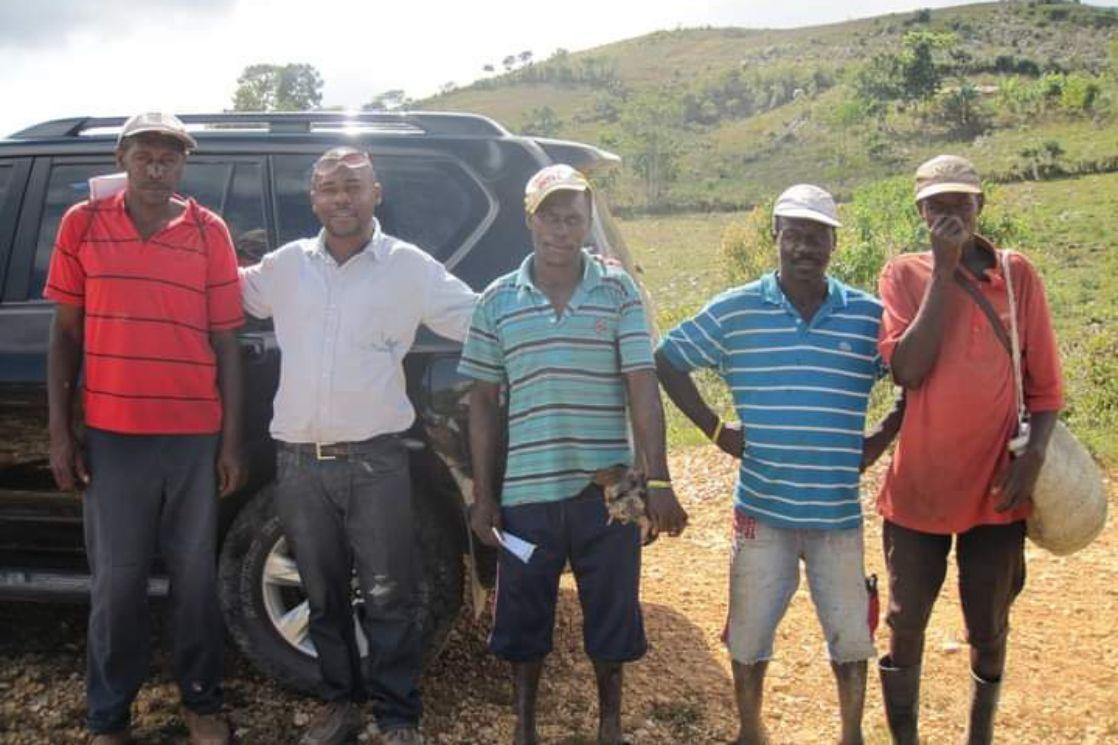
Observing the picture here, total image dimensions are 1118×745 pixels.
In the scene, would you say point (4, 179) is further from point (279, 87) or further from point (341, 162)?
point (279, 87)

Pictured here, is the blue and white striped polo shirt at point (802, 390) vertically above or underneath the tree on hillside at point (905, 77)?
underneath

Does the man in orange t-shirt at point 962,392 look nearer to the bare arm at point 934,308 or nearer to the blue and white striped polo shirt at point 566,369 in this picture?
the bare arm at point 934,308

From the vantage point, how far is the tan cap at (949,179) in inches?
104

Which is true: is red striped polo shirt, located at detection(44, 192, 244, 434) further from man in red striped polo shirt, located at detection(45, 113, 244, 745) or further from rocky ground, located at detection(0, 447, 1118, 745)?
rocky ground, located at detection(0, 447, 1118, 745)

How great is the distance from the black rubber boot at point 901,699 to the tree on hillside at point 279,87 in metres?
71.6

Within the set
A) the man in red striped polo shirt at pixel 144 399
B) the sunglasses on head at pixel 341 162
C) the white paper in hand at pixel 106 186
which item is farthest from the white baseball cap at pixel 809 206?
the white paper in hand at pixel 106 186

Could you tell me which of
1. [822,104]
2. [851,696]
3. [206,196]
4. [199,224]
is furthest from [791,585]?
[822,104]

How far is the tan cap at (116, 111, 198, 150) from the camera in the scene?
2912mm

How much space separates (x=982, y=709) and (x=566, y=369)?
158 cm

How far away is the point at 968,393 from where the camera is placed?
271 cm

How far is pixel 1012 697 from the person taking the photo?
3588 millimetres

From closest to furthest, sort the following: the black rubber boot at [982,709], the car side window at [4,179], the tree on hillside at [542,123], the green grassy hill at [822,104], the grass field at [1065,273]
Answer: the black rubber boot at [982,709]
the car side window at [4,179]
the grass field at [1065,273]
the green grassy hill at [822,104]
the tree on hillside at [542,123]

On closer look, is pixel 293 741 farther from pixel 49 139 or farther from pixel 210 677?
pixel 49 139

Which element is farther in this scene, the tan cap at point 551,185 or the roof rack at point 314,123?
the roof rack at point 314,123
